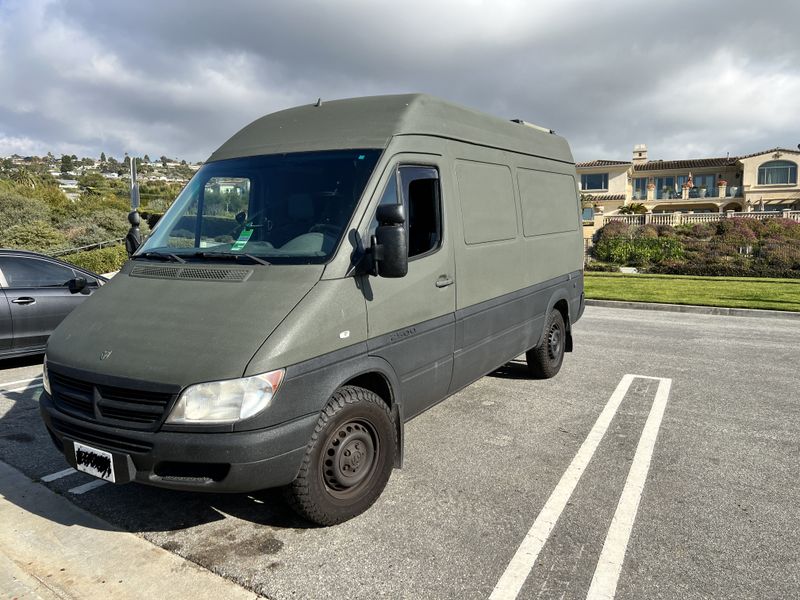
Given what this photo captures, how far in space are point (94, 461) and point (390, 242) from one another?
2.08m

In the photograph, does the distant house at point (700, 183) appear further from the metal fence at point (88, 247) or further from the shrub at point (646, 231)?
the metal fence at point (88, 247)

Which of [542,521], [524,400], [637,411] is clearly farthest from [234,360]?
[637,411]

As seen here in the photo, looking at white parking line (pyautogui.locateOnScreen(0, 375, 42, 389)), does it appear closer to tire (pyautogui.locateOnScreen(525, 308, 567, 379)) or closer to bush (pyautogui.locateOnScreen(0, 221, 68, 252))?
tire (pyautogui.locateOnScreen(525, 308, 567, 379))

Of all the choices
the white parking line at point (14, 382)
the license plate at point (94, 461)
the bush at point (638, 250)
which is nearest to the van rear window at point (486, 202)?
the license plate at point (94, 461)

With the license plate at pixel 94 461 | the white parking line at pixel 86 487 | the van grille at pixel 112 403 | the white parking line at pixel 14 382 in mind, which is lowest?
the white parking line at pixel 86 487

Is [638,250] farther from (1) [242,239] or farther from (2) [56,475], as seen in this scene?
(2) [56,475]

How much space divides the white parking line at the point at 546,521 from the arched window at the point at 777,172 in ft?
208

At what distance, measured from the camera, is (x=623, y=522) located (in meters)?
3.67

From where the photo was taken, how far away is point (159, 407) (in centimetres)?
309

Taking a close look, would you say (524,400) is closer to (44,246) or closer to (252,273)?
(252,273)

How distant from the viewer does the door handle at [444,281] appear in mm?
4352

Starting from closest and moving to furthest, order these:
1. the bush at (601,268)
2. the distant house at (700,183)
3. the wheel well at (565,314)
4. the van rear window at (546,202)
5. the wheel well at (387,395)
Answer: the wheel well at (387,395) < the van rear window at (546,202) < the wheel well at (565,314) < the bush at (601,268) < the distant house at (700,183)

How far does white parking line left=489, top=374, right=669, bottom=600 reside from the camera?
3.04 meters

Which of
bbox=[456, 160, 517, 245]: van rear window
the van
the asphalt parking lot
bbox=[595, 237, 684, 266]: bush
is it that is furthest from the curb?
bbox=[595, 237, 684, 266]: bush
